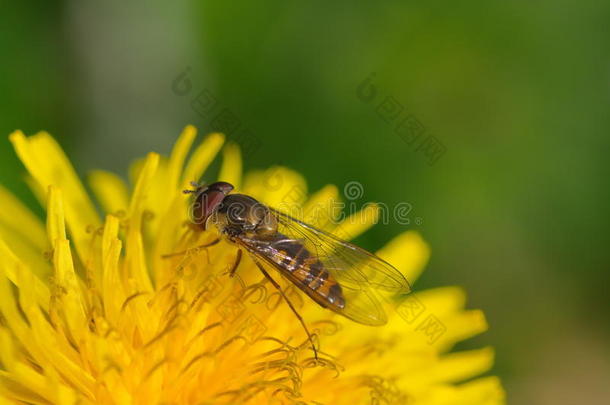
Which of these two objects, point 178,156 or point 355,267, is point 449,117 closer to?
point 355,267

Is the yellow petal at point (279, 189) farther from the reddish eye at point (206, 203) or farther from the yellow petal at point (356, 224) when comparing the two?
the reddish eye at point (206, 203)

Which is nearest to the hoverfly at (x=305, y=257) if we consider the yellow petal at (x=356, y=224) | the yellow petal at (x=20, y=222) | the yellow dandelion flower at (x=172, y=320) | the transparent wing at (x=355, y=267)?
the transparent wing at (x=355, y=267)

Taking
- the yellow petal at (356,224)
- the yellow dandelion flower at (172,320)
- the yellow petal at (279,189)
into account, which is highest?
the yellow petal at (279,189)

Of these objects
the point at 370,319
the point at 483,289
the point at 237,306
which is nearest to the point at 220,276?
the point at 237,306

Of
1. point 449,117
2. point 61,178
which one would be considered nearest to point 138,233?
point 61,178

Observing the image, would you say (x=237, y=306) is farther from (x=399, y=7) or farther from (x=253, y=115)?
(x=399, y=7)
